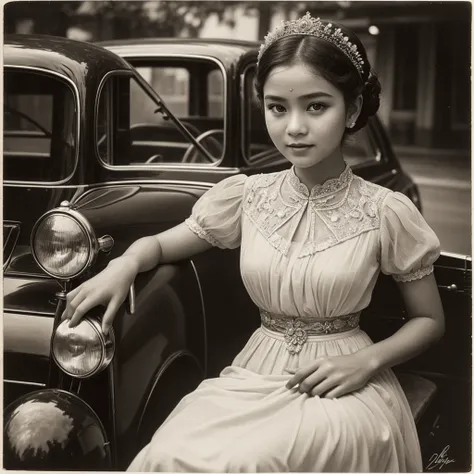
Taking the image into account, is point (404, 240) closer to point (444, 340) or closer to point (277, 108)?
point (277, 108)

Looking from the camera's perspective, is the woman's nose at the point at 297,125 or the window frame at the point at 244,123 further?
the window frame at the point at 244,123

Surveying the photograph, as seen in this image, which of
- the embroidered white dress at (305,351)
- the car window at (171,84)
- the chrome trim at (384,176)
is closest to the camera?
the embroidered white dress at (305,351)

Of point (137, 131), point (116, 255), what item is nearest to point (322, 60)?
point (116, 255)

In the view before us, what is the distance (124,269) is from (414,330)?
2.26 feet

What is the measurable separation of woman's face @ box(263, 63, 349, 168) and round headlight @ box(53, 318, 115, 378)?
590mm

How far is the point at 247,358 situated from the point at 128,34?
5.61 ft

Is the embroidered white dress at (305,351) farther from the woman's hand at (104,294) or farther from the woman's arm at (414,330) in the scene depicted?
the woman's hand at (104,294)

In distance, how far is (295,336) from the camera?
157 cm

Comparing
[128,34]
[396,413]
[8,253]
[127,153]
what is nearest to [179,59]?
[128,34]

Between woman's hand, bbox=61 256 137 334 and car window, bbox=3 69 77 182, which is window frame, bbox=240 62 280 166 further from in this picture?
woman's hand, bbox=61 256 137 334

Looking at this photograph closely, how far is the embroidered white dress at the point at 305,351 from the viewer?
1390 mm

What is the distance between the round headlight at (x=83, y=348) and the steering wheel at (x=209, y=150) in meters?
1.14

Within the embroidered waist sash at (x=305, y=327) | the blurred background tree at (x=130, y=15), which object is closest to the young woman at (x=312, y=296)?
the embroidered waist sash at (x=305, y=327)

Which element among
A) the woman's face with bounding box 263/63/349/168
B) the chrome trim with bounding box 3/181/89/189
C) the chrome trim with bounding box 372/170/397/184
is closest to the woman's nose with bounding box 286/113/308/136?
the woman's face with bounding box 263/63/349/168
